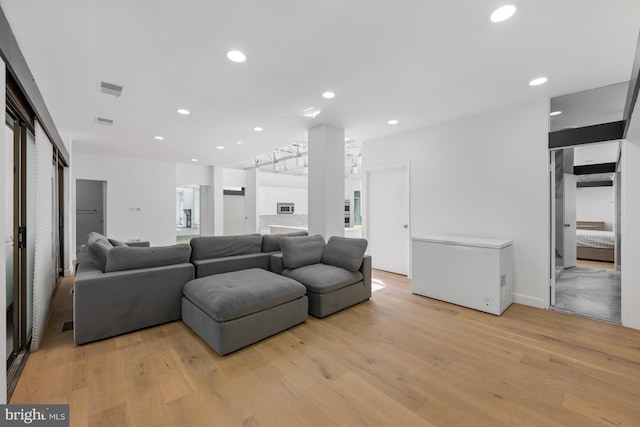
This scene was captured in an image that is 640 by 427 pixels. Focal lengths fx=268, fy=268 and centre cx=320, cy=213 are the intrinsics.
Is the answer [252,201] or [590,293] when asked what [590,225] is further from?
[252,201]

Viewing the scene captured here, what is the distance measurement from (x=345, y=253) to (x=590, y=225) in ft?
25.5

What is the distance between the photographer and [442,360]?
7.36ft

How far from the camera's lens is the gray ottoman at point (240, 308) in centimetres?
231

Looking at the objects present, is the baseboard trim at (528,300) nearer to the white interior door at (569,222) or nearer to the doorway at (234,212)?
the white interior door at (569,222)

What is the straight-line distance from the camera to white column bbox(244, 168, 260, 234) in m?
8.82

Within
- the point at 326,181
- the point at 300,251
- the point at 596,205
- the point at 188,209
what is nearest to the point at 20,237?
the point at 300,251

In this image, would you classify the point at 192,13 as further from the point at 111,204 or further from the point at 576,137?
the point at 111,204

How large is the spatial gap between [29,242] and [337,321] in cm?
306

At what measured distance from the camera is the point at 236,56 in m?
2.39

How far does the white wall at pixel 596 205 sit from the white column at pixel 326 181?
24.2ft

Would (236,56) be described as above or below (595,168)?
above

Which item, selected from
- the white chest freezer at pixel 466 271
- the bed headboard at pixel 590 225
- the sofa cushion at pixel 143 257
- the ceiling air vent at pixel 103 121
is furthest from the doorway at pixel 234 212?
the bed headboard at pixel 590 225

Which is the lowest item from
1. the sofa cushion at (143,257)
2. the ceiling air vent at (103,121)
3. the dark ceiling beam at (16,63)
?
the sofa cushion at (143,257)

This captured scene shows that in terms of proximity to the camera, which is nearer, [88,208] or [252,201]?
[88,208]
